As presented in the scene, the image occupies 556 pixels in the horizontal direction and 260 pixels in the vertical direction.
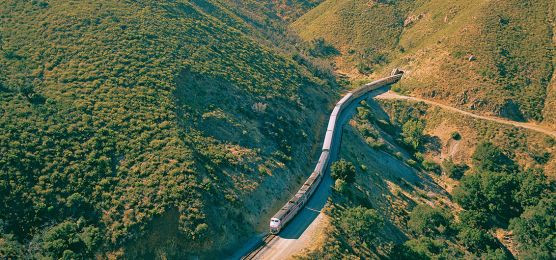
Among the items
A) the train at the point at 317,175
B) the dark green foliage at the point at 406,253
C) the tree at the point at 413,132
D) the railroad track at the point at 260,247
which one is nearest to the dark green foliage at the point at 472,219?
the dark green foliage at the point at 406,253

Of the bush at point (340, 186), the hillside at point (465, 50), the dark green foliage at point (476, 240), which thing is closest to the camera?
the bush at point (340, 186)

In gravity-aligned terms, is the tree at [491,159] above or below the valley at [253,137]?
above

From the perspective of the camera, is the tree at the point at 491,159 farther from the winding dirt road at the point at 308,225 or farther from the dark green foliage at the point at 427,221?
the dark green foliage at the point at 427,221

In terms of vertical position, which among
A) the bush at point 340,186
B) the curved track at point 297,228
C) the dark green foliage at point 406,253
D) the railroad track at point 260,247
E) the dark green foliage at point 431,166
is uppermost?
the dark green foliage at point 431,166

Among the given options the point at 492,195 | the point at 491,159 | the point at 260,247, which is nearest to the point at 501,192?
the point at 492,195

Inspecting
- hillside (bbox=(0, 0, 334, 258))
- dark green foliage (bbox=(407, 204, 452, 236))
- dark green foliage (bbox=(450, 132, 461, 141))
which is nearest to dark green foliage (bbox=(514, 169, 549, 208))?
dark green foliage (bbox=(450, 132, 461, 141))

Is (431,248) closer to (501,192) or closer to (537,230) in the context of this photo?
(537,230)

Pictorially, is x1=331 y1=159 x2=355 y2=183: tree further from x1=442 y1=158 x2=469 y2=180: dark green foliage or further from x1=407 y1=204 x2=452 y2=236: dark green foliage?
x1=442 y1=158 x2=469 y2=180: dark green foliage
